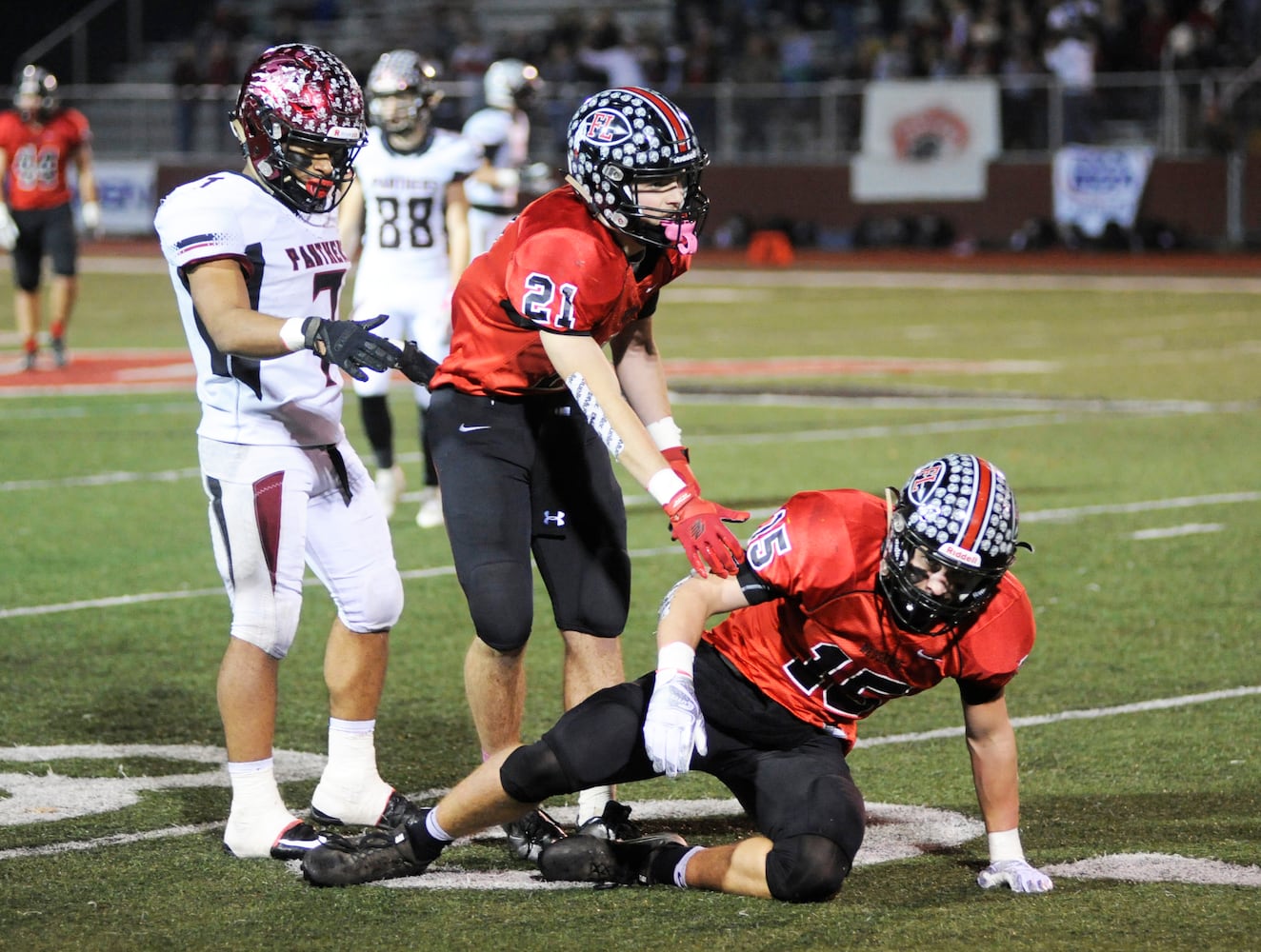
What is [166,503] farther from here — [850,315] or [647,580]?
[850,315]

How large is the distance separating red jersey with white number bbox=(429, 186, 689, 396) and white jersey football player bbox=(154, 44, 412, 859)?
1.08 ft

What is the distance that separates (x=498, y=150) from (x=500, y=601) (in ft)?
25.4

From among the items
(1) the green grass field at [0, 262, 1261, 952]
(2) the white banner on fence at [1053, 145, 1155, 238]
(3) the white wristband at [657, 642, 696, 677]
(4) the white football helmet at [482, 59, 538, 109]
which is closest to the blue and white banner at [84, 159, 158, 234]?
(2) the white banner on fence at [1053, 145, 1155, 238]

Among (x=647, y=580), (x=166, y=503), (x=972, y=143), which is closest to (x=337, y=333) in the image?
(x=647, y=580)

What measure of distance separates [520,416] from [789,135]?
76.2 ft

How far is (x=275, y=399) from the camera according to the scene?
4625 millimetres

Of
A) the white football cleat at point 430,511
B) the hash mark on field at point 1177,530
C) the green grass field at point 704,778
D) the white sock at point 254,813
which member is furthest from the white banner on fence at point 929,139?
the white sock at point 254,813

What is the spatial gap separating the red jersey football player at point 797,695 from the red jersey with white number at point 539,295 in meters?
0.64

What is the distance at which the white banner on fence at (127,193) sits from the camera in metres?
31.3

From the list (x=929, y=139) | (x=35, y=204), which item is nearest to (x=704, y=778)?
(x=35, y=204)

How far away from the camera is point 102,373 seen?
1498 cm

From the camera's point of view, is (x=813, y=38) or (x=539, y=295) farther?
(x=813, y=38)

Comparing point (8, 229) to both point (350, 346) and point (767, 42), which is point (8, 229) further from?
point (767, 42)

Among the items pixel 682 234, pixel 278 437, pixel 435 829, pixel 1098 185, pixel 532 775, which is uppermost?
pixel 682 234
